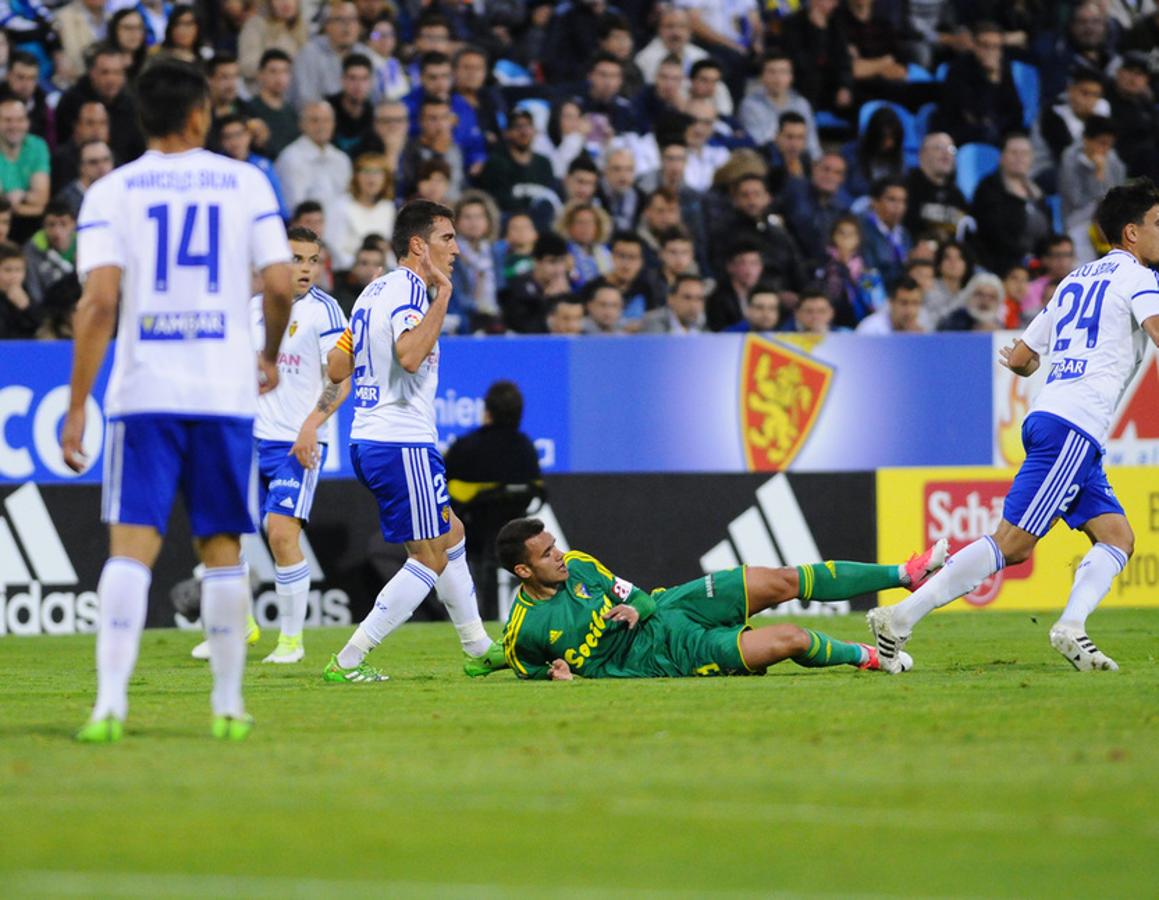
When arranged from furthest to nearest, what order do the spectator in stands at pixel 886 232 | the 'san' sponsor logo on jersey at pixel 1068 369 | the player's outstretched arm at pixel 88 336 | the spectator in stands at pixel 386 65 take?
the spectator in stands at pixel 886 232 < the spectator in stands at pixel 386 65 < the 'san' sponsor logo on jersey at pixel 1068 369 < the player's outstretched arm at pixel 88 336

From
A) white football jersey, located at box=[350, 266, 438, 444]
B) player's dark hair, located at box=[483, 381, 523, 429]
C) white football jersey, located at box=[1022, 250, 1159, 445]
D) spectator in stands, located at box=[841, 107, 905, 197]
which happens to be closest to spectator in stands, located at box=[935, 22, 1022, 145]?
spectator in stands, located at box=[841, 107, 905, 197]

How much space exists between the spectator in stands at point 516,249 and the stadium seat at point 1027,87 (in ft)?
23.7

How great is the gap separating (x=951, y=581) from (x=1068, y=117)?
514 inches

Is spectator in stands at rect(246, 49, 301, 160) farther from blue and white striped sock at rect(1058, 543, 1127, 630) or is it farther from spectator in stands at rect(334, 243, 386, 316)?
blue and white striped sock at rect(1058, 543, 1127, 630)

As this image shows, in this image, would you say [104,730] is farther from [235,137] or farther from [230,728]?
[235,137]

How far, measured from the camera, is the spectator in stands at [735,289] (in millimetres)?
18547

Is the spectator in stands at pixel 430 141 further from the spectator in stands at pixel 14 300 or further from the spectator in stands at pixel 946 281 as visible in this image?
the spectator in stands at pixel 946 281

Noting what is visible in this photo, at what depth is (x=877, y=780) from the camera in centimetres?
625

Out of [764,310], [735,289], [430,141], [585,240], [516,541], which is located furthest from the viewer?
[430,141]

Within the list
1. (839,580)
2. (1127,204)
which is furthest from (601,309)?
(839,580)

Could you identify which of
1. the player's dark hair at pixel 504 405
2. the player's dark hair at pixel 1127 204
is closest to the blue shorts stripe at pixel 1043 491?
the player's dark hair at pixel 1127 204

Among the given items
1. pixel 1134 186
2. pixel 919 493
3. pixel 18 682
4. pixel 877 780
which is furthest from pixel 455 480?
pixel 877 780

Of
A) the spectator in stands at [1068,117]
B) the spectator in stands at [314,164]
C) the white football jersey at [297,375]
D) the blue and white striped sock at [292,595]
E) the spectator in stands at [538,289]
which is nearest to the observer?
the blue and white striped sock at [292,595]

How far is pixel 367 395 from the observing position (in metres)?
10.8
